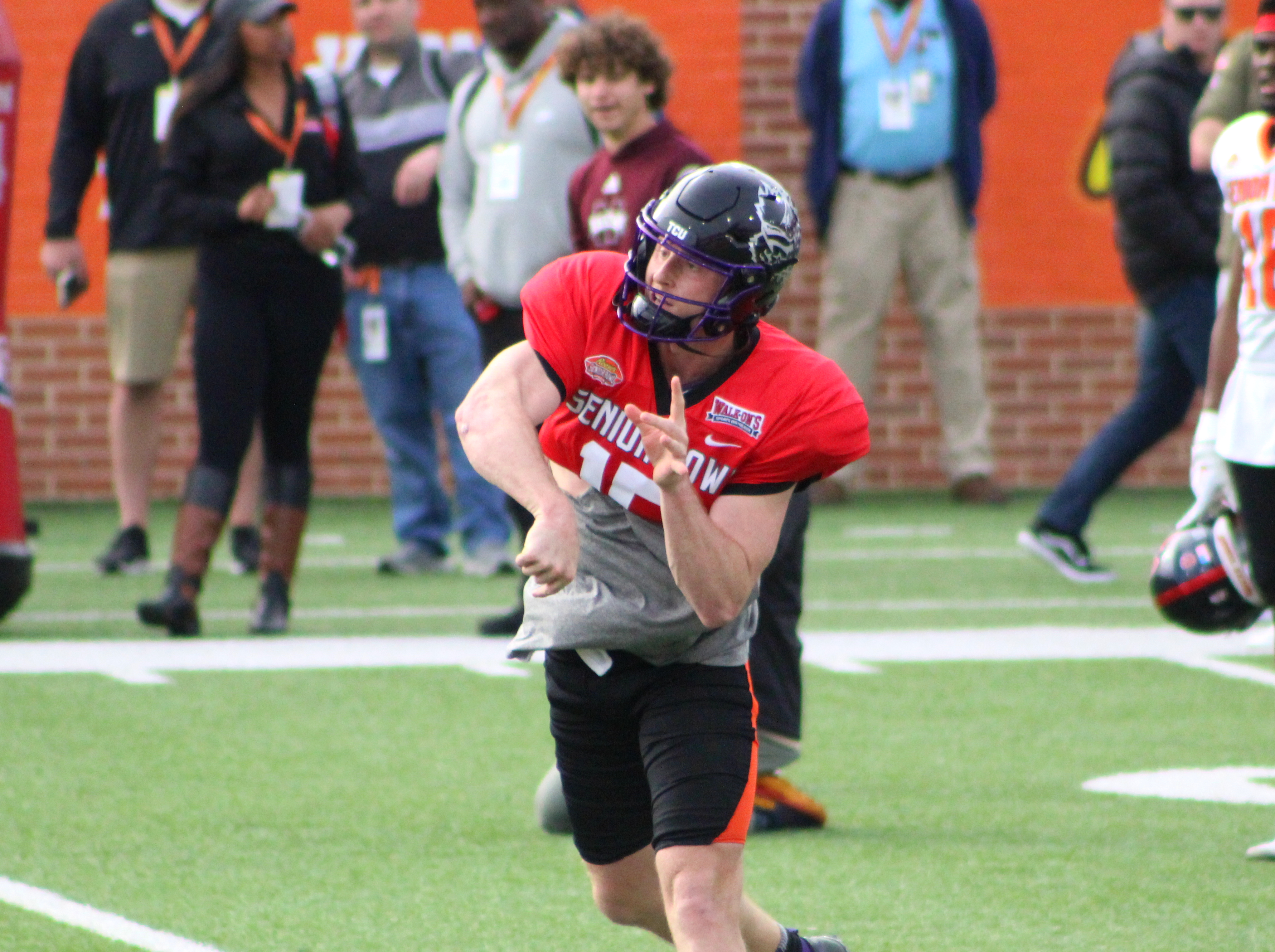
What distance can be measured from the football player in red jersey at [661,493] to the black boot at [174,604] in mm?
3742

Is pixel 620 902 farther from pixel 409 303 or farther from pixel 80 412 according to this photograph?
pixel 80 412

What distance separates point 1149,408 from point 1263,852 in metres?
4.22

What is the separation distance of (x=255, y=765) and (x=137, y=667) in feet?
4.63

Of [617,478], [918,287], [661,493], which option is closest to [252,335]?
[617,478]

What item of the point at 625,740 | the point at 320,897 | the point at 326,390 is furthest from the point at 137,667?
the point at 326,390

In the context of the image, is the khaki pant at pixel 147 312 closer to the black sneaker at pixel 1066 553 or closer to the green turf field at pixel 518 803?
the green turf field at pixel 518 803

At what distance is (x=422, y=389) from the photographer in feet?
30.9

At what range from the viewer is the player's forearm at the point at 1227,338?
14.9 feet

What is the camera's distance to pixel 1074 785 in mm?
5164

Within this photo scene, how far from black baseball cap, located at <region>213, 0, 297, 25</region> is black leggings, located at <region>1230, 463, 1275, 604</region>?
12.3 feet

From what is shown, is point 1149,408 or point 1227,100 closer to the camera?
point 1227,100

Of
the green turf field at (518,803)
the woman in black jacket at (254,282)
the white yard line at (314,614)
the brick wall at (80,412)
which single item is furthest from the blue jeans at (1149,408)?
the brick wall at (80,412)

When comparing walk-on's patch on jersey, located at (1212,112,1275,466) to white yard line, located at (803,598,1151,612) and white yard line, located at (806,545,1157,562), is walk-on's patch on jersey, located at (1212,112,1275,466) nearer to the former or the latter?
white yard line, located at (803,598,1151,612)

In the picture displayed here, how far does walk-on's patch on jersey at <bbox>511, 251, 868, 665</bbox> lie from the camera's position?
3.29 meters
